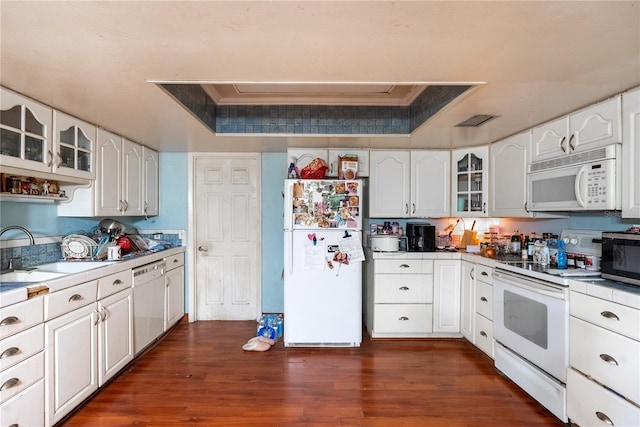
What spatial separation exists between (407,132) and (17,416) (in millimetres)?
3233

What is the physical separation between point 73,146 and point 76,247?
849 millimetres

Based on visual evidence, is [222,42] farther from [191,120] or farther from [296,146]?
[296,146]

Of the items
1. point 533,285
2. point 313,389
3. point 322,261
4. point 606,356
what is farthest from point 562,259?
point 313,389

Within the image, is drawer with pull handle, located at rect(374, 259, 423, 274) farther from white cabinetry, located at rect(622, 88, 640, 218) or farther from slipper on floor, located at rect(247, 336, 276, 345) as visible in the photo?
white cabinetry, located at rect(622, 88, 640, 218)

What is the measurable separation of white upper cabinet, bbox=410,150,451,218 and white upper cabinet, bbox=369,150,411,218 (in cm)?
8

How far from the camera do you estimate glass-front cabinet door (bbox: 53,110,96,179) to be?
2.21 metres

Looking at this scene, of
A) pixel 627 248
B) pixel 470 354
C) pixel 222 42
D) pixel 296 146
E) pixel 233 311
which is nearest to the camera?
pixel 222 42

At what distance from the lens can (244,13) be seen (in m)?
1.17

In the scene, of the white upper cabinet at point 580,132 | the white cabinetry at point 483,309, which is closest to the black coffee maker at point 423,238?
the white cabinetry at point 483,309

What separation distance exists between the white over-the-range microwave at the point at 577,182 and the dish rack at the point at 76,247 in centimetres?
369

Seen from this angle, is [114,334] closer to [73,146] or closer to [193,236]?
[73,146]

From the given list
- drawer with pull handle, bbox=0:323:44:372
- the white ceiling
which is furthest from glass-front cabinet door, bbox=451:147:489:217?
drawer with pull handle, bbox=0:323:44:372

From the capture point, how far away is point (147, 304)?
9.52 ft

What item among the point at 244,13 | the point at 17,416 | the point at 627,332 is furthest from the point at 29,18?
the point at 627,332
